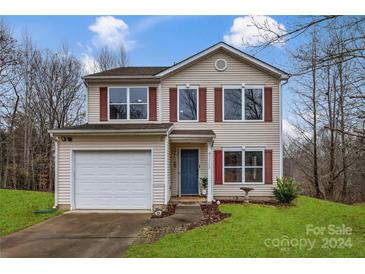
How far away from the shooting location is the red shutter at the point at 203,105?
1330cm

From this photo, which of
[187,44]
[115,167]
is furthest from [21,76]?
[115,167]

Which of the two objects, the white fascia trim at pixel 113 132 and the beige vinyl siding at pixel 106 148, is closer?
the white fascia trim at pixel 113 132

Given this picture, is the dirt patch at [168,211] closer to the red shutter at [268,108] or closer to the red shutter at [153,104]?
the red shutter at [153,104]

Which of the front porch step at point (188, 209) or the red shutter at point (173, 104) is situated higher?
the red shutter at point (173, 104)

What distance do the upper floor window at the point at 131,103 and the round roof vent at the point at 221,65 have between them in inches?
135

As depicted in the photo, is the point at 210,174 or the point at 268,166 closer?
the point at 210,174

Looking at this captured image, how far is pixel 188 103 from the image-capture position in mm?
13406

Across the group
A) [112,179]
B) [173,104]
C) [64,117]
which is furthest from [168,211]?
[64,117]

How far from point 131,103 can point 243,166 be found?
5.87 meters

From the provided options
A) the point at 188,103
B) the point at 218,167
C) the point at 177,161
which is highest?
the point at 188,103

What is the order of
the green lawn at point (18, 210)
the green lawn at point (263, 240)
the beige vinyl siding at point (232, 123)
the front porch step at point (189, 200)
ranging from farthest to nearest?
the beige vinyl siding at point (232, 123), the front porch step at point (189, 200), the green lawn at point (18, 210), the green lawn at point (263, 240)

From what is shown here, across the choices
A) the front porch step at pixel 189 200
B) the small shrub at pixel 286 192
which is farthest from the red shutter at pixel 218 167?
the small shrub at pixel 286 192

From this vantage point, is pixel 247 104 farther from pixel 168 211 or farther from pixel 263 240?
pixel 263 240
